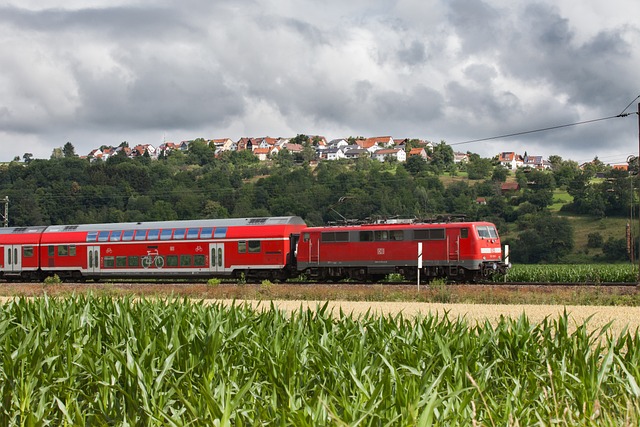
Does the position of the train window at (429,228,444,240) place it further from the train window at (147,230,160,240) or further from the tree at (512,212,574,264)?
the tree at (512,212,574,264)

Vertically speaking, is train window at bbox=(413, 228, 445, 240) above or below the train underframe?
above

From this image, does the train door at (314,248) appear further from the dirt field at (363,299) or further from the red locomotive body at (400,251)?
the dirt field at (363,299)

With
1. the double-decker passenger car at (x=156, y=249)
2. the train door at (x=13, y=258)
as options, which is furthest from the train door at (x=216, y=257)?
the train door at (x=13, y=258)

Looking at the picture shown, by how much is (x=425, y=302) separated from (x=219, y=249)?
17120 mm

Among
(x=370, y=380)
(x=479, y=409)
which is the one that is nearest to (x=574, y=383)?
(x=479, y=409)

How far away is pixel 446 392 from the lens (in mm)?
9484

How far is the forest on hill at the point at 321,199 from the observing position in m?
97.8

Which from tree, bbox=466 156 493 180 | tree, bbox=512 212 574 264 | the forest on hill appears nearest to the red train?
the forest on hill

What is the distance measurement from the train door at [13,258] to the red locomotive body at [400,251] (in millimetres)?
19448

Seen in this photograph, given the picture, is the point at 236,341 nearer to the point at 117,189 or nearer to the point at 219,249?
the point at 219,249

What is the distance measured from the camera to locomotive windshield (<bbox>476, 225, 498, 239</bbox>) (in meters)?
41.4

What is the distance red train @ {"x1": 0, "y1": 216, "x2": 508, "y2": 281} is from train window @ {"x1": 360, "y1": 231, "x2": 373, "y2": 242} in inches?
1.6

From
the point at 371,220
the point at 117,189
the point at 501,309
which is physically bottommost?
the point at 501,309

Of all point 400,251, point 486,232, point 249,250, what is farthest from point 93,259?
point 486,232
